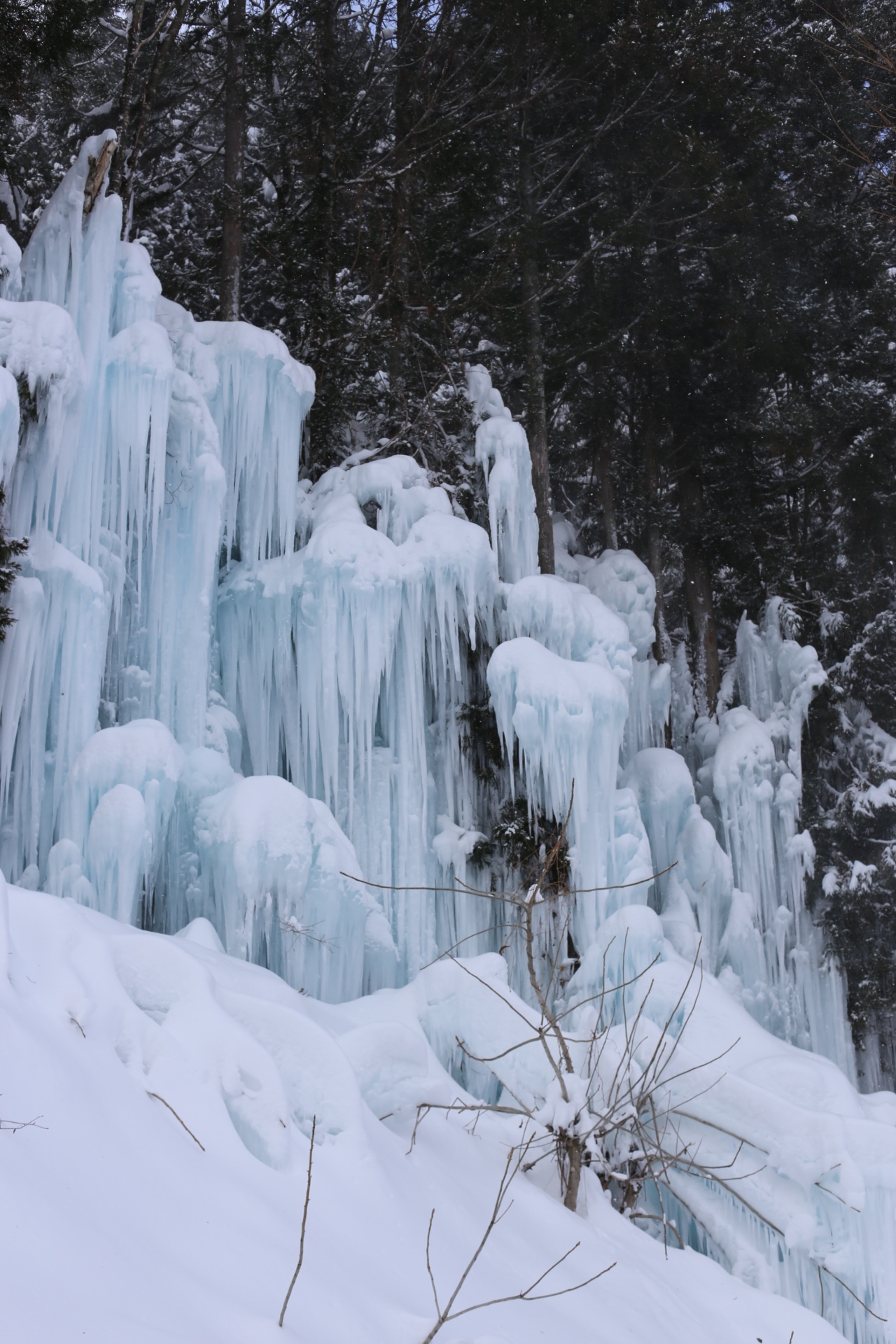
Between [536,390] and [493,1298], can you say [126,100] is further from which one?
[493,1298]

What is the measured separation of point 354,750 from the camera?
8.72 metres

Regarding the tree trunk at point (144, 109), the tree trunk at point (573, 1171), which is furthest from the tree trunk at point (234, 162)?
the tree trunk at point (573, 1171)

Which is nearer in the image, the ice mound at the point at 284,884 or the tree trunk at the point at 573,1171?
the tree trunk at the point at 573,1171

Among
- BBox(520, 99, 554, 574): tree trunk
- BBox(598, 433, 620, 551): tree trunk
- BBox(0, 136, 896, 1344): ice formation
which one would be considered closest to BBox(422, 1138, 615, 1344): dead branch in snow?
BBox(0, 136, 896, 1344): ice formation

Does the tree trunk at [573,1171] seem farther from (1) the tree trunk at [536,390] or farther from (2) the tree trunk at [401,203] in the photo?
(2) the tree trunk at [401,203]

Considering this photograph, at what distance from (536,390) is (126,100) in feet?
15.3

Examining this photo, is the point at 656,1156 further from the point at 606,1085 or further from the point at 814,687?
the point at 814,687

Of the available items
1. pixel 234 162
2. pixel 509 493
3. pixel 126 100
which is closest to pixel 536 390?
pixel 509 493

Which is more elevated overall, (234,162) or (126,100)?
(234,162)

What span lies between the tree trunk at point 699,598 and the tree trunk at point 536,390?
232cm

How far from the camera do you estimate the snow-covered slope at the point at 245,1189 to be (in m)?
2.42

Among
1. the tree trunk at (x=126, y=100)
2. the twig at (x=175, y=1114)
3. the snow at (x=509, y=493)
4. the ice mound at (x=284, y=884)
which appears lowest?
the twig at (x=175, y=1114)

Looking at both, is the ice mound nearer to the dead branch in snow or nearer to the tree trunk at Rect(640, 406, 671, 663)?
the dead branch in snow

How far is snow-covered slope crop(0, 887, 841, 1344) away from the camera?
7.94 feet
